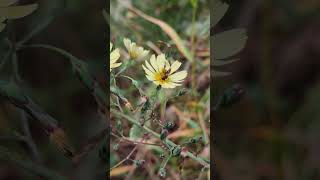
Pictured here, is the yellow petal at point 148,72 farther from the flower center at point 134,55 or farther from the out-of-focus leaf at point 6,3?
the out-of-focus leaf at point 6,3

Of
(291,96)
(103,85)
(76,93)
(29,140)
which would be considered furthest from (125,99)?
(291,96)

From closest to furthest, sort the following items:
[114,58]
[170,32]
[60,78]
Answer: [114,58]
[170,32]
[60,78]

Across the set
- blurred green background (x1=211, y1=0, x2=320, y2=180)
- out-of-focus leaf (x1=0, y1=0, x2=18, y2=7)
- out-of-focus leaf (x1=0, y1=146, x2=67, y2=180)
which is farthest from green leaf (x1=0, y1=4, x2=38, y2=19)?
blurred green background (x1=211, y1=0, x2=320, y2=180)

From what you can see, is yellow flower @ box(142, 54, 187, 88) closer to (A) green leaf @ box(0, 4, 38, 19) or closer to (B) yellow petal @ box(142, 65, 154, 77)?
(B) yellow petal @ box(142, 65, 154, 77)

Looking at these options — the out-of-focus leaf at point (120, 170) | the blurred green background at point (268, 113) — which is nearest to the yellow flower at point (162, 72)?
the out-of-focus leaf at point (120, 170)

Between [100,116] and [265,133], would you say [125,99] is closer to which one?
[100,116]

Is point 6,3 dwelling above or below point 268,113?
above

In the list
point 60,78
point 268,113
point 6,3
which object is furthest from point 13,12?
point 268,113

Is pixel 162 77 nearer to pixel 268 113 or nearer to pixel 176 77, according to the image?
pixel 176 77
